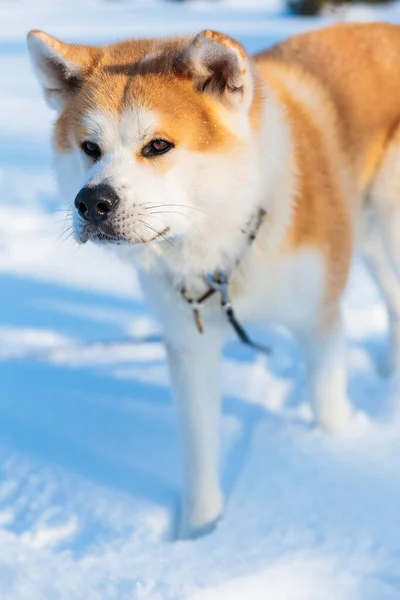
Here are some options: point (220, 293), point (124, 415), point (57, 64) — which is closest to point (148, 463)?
point (124, 415)

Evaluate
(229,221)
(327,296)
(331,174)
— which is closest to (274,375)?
(327,296)

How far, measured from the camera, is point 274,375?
8.76ft

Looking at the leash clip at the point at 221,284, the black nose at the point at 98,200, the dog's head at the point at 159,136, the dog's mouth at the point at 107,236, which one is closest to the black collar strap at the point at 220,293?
the leash clip at the point at 221,284

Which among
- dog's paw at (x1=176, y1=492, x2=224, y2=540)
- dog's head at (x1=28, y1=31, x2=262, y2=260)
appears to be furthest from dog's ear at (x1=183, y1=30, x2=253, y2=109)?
dog's paw at (x1=176, y1=492, x2=224, y2=540)

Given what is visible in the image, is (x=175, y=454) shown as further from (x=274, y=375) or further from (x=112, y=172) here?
(x=112, y=172)

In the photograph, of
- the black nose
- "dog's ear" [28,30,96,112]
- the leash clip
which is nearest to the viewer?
the black nose

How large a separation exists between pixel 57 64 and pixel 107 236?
0.55 m

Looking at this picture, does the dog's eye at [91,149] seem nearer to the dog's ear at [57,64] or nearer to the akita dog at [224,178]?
the akita dog at [224,178]

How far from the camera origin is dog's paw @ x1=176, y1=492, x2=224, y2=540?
2.03 m

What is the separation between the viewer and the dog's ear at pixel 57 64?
1.79 metres

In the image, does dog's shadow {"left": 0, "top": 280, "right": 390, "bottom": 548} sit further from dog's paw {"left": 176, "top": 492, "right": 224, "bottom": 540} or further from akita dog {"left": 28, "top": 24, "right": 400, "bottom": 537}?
akita dog {"left": 28, "top": 24, "right": 400, "bottom": 537}

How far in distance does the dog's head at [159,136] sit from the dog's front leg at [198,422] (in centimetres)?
41

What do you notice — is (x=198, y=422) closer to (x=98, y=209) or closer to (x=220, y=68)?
(x=98, y=209)

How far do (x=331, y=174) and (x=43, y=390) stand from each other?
1351 millimetres
